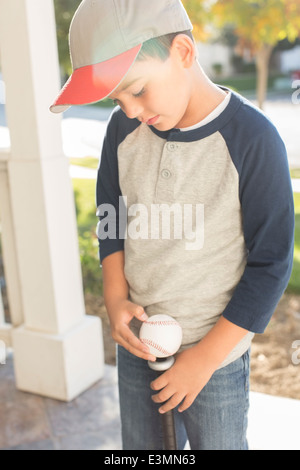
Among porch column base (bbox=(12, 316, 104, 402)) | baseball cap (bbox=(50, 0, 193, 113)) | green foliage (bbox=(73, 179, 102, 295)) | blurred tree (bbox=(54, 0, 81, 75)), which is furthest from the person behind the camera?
blurred tree (bbox=(54, 0, 81, 75))

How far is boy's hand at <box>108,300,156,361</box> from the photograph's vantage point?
1229 mm

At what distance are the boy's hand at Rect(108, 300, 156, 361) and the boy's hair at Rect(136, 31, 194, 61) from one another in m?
0.58

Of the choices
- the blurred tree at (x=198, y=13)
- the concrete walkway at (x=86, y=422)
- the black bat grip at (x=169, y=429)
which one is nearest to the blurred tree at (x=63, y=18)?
the blurred tree at (x=198, y=13)

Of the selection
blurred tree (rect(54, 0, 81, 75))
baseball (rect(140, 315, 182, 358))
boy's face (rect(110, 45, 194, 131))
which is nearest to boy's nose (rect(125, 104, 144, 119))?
boy's face (rect(110, 45, 194, 131))

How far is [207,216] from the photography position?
116cm

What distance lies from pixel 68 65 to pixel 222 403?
4743 millimetres

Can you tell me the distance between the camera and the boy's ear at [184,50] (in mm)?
1026

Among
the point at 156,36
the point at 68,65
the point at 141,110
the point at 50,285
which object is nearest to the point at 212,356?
the point at 141,110

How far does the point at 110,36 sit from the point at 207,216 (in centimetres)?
44

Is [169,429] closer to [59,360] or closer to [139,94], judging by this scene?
[139,94]

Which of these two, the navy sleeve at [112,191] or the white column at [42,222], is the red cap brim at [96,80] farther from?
the white column at [42,222]

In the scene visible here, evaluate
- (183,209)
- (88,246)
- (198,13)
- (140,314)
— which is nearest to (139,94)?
(183,209)

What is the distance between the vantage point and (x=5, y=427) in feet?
7.57

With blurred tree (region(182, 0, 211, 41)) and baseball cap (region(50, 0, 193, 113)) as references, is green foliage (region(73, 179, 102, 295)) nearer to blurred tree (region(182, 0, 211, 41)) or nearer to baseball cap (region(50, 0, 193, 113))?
blurred tree (region(182, 0, 211, 41))
